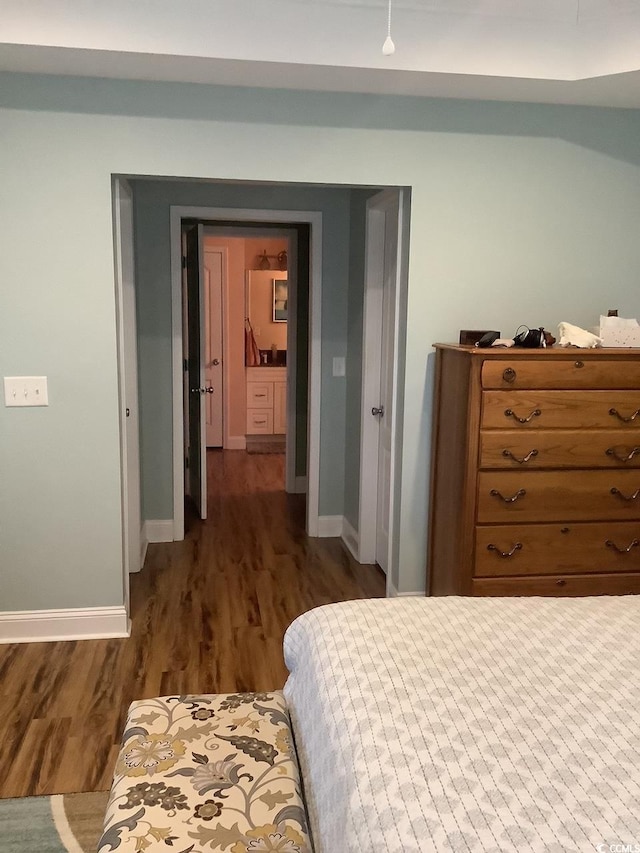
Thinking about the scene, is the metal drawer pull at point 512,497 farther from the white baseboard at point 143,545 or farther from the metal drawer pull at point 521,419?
the white baseboard at point 143,545

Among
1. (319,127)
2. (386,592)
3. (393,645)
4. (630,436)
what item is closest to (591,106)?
(319,127)

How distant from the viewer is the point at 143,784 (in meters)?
1.59

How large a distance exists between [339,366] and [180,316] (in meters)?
1.05

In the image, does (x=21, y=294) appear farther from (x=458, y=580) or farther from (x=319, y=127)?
(x=458, y=580)

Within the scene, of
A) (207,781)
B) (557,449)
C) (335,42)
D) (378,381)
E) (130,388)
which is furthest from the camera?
(378,381)

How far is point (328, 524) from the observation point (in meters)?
4.91

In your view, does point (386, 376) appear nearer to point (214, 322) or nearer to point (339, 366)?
point (339, 366)

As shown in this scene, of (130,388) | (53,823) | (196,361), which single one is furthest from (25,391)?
(196,361)

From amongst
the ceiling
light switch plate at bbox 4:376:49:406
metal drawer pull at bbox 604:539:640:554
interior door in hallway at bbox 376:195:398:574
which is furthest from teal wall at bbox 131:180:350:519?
metal drawer pull at bbox 604:539:640:554

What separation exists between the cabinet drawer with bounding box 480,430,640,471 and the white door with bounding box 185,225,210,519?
2412 millimetres

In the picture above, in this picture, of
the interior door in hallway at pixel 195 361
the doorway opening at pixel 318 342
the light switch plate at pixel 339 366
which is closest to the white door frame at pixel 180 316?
the doorway opening at pixel 318 342

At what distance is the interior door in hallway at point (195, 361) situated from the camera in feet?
15.8

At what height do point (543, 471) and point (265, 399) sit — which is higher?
point (543, 471)

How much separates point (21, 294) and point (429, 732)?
2522mm
